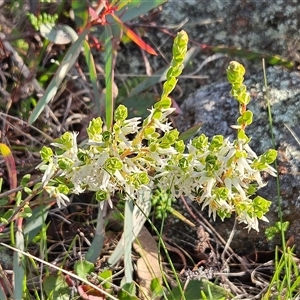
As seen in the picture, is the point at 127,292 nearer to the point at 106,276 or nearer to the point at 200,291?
the point at 106,276

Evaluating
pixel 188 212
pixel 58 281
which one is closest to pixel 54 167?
pixel 58 281

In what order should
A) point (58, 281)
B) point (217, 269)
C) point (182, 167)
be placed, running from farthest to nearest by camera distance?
point (217, 269)
point (58, 281)
point (182, 167)

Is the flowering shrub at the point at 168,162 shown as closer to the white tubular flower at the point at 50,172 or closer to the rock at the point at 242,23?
Answer: the white tubular flower at the point at 50,172

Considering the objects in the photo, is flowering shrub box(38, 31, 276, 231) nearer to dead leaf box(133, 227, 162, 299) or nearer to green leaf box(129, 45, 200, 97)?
dead leaf box(133, 227, 162, 299)

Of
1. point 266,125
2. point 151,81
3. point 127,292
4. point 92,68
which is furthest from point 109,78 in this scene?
point 127,292

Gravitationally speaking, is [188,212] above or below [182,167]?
below

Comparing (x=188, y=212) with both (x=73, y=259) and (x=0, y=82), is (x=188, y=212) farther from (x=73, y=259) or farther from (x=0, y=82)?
(x=0, y=82)
